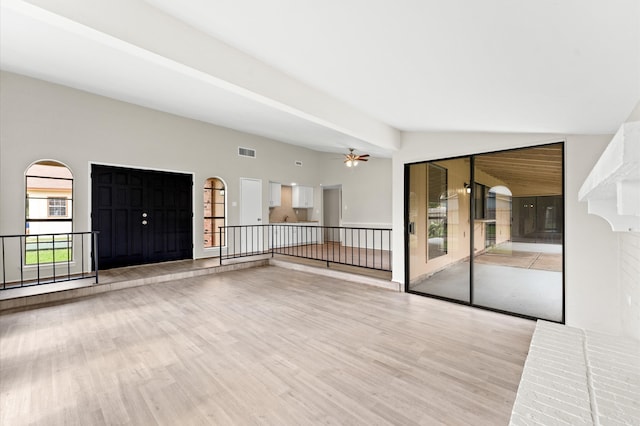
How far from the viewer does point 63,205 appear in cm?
509

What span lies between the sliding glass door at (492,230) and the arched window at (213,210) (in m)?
4.93

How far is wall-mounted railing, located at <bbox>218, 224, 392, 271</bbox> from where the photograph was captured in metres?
6.93

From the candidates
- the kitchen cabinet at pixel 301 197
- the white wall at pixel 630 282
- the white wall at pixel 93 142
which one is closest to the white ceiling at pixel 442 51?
the white wall at pixel 630 282

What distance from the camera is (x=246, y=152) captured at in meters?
7.86

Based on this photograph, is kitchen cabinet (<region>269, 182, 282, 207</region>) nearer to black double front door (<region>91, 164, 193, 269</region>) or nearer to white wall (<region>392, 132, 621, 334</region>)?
black double front door (<region>91, 164, 193, 269</region>)

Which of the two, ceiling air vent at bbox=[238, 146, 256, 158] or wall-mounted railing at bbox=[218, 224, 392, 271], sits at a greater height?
ceiling air vent at bbox=[238, 146, 256, 158]

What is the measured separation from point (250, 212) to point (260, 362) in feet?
19.2

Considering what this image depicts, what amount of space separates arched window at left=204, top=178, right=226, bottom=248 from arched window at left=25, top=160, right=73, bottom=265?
263 centimetres

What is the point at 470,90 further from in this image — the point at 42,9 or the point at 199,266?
the point at 199,266

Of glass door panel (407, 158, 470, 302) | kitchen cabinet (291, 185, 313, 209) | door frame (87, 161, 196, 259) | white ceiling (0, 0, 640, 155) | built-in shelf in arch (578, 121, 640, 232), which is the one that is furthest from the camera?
kitchen cabinet (291, 185, 313, 209)

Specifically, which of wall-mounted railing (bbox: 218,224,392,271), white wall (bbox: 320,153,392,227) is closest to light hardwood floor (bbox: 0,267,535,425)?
wall-mounted railing (bbox: 218,224,392,271)

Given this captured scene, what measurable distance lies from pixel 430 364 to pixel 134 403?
226 centimetres

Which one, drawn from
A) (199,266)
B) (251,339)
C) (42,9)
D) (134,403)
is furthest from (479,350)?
(199,266)

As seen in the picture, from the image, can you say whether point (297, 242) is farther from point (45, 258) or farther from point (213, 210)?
point (45, 258)
